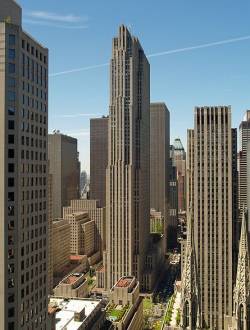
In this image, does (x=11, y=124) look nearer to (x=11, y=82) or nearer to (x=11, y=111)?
(x=11, y=111)

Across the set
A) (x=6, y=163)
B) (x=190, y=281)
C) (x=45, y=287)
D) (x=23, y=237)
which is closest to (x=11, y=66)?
(x=6, y=163)

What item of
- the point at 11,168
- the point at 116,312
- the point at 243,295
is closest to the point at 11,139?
the point at 11,168

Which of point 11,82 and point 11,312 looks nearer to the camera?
point 11,82

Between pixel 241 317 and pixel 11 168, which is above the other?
pixel 11 168

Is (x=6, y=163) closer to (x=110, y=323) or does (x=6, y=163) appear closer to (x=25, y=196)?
(x=25, y=196)

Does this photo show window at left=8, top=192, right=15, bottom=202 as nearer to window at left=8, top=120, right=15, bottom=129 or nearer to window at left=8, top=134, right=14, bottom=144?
window at left=8, top=134, right=14, bottom=144

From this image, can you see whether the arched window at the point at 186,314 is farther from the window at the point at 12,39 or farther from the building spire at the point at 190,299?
the window at the point at 12,39

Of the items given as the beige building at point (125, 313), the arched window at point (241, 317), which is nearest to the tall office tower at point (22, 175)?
the arched window at point (241, 317)
